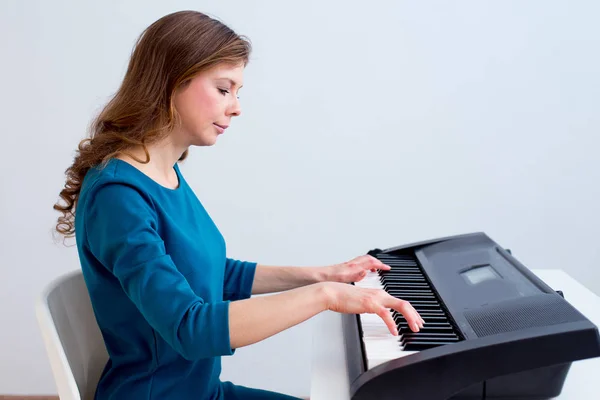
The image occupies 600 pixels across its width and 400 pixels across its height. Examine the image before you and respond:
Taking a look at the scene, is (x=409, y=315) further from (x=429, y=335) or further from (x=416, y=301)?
(x=416, y=301)

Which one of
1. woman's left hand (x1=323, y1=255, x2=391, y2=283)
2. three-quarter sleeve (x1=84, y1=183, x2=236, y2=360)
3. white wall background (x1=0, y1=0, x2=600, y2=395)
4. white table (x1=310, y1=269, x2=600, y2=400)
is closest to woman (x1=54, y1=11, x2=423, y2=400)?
three-quarter sleeve (x1=84, y1=183, x2=236, y2=360)

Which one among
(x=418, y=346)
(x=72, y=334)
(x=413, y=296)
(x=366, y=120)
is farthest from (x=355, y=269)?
(x=366, y=120)

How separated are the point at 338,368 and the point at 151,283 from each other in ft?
1.15

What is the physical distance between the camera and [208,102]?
4.55ft

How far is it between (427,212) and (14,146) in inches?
64.7

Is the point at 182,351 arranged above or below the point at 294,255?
above

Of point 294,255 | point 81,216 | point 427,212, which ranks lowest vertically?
point 294,255

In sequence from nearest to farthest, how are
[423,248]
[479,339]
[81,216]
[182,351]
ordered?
[479,339] < [182,351] < [81,216] < [423,248]

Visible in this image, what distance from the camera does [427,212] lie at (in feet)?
9.11

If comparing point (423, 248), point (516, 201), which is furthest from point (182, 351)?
point (516, 201)

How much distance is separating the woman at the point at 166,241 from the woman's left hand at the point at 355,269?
0.85 ft

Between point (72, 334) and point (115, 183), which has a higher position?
point (115, 183)

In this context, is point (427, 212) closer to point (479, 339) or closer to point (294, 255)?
point (294, 255)

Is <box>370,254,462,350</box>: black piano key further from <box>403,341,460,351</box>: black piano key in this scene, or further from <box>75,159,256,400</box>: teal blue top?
<box>75,159,256,400</box>: teal blue top
